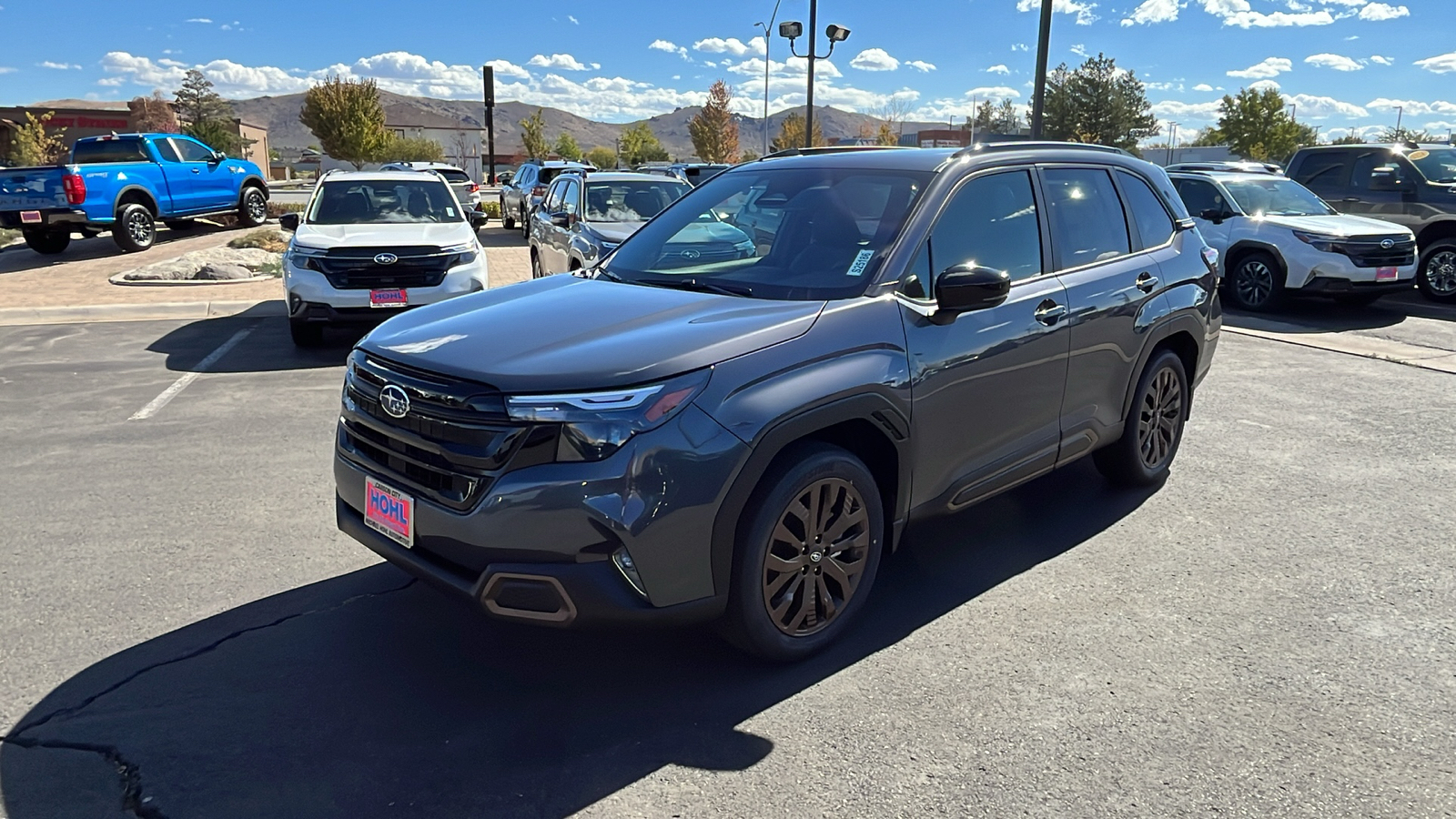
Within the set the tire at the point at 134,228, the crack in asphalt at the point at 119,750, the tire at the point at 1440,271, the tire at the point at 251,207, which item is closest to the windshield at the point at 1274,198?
the tire at the point at 1440,271

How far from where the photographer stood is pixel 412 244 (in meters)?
9.02

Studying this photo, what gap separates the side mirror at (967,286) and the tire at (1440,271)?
12036mm

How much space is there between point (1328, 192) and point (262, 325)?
14193 millimetres

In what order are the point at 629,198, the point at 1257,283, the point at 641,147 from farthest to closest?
the point at 641,147 < the point at 1257,283 < the point at 629,198

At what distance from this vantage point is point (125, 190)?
16656 mm

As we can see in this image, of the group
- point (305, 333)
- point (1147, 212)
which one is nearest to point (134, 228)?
point (305, 333)

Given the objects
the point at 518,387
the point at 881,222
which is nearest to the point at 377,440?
the point at 518,387

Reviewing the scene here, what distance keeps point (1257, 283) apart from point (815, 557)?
10865 mm

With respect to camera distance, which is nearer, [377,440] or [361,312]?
[377,440]

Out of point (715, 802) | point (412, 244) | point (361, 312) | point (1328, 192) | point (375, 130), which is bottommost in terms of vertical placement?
point (715, 802)

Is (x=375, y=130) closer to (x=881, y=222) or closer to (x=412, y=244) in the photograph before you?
(x=412, y=244)

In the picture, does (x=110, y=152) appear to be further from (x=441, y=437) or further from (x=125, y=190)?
(x=441, y=437)

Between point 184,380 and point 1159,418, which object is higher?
point 1159,418

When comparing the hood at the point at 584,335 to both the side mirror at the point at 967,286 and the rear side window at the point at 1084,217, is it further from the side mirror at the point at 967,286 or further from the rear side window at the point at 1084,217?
the rear side window at the point at 1084,217
